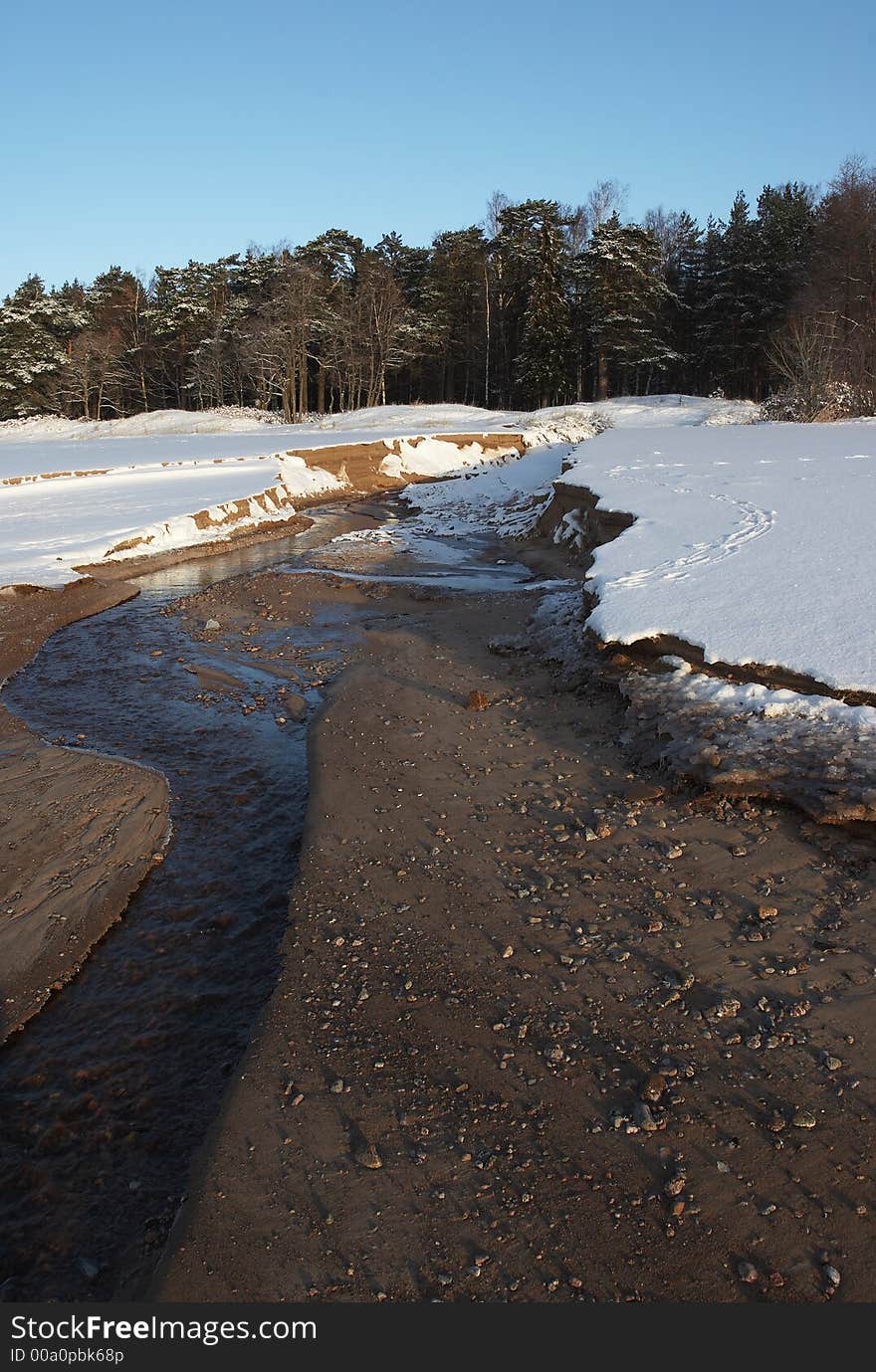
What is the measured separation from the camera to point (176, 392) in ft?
185

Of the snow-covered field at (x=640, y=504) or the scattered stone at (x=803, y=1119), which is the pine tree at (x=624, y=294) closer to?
the snow-covered field at (x=640, y=504)

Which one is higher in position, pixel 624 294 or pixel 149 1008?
pixel 624 294

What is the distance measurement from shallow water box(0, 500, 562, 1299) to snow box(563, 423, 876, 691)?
3354 millimetres

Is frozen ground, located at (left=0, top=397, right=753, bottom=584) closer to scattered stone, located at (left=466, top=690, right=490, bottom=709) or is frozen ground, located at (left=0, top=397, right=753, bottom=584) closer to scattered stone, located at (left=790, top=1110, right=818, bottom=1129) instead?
scattered stone, located at (left=466, top=690, right=490, bottom=709)

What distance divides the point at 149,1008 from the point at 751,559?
6.68 m

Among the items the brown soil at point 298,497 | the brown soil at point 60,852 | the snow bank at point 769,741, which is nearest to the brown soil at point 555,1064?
the snow bank at point 769,741

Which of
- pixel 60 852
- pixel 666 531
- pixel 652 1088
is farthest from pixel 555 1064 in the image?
pixel 666 531

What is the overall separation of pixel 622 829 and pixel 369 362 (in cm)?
4405

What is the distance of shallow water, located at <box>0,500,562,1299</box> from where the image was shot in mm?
3080

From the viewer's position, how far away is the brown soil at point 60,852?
4379 mm

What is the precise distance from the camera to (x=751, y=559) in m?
8.11

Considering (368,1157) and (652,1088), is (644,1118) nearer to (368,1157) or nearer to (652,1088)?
(652,1088)

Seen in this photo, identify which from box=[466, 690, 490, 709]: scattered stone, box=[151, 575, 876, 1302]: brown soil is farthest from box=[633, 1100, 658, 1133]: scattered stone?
box=[466, 690, 490, 709]: scattered stone

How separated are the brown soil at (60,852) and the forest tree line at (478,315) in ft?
96.3
